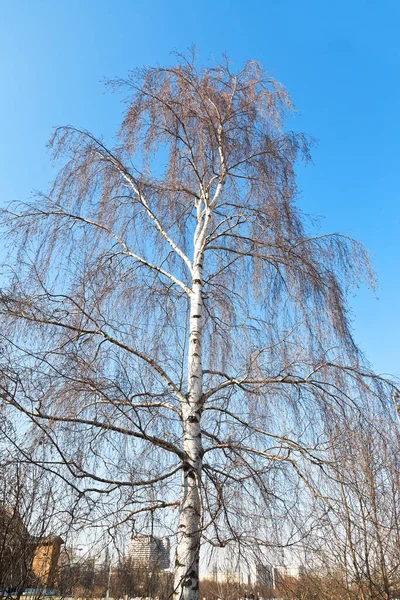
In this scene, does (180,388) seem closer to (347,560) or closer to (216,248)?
(216,248)

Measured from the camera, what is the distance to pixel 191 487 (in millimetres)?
3795

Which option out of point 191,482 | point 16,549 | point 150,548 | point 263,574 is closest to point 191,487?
point 191,482

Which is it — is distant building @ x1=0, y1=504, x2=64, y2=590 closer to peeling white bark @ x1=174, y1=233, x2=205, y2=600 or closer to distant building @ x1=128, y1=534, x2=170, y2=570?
distant building @ x1=128, y1=534, x2=170, y2=570

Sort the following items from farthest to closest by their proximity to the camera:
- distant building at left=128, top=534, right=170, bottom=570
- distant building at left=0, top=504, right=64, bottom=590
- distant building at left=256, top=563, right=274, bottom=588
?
distant building at left=0, top=504, right=64, bottom=590 < distant building at left=128, top=534, right=170, bottom=570 < distant building at left=256, top=563, right=274, bottom=588

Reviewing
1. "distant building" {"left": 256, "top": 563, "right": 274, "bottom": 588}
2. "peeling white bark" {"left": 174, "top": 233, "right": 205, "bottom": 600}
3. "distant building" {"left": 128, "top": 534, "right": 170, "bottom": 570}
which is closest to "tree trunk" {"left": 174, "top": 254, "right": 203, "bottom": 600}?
"peeling white bark" {"left": 174, "top": 233, "right": 205, "bottom": 600}

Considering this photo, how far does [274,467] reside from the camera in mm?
3857

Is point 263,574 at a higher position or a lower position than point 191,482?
lower

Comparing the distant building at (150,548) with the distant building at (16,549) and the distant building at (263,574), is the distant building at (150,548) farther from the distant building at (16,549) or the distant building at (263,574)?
the distant building at (263,574)

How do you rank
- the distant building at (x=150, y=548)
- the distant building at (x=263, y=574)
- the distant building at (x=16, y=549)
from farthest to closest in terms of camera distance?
the distant building at (x=16, y=549), the distant building at (x=150, y=548), the distant building at (x=263, y=574)

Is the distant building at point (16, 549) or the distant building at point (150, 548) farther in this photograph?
the distant building at point (16, 549)

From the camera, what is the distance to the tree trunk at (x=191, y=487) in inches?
137

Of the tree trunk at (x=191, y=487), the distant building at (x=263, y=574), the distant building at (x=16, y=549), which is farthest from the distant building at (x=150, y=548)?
the distant building at (x=263, y=574)

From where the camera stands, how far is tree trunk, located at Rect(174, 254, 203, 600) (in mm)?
3482

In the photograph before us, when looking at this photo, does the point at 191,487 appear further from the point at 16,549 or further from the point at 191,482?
the point at 16,549
